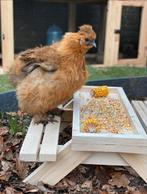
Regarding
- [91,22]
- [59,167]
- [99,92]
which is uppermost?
[91,22]

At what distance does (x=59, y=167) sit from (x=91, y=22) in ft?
12.1

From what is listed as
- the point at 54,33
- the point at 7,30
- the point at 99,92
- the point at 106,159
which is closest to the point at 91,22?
the point at 54,33

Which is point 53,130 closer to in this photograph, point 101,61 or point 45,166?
point 45,166

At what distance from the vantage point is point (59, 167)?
1645 millimetres

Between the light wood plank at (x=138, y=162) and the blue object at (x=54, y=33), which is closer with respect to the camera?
the light wood plank at (x=138, y=162)

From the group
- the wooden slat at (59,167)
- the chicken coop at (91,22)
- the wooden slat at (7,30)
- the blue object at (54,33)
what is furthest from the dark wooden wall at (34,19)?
the wooden slat at (59,167)

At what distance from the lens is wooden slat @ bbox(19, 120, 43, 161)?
58.5 inches

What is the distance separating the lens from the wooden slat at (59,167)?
1625 millimetres

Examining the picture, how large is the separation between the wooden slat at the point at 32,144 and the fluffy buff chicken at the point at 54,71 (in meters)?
0.12

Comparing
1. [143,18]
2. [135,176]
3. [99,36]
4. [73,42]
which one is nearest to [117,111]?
[135,176]

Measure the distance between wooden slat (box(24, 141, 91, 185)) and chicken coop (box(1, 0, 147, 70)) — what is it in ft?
7.29

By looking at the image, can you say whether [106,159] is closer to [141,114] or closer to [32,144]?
[32,144]

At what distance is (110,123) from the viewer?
5.90ft

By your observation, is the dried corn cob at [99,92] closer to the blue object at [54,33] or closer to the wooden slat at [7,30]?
the wooden slat at [7,30]
